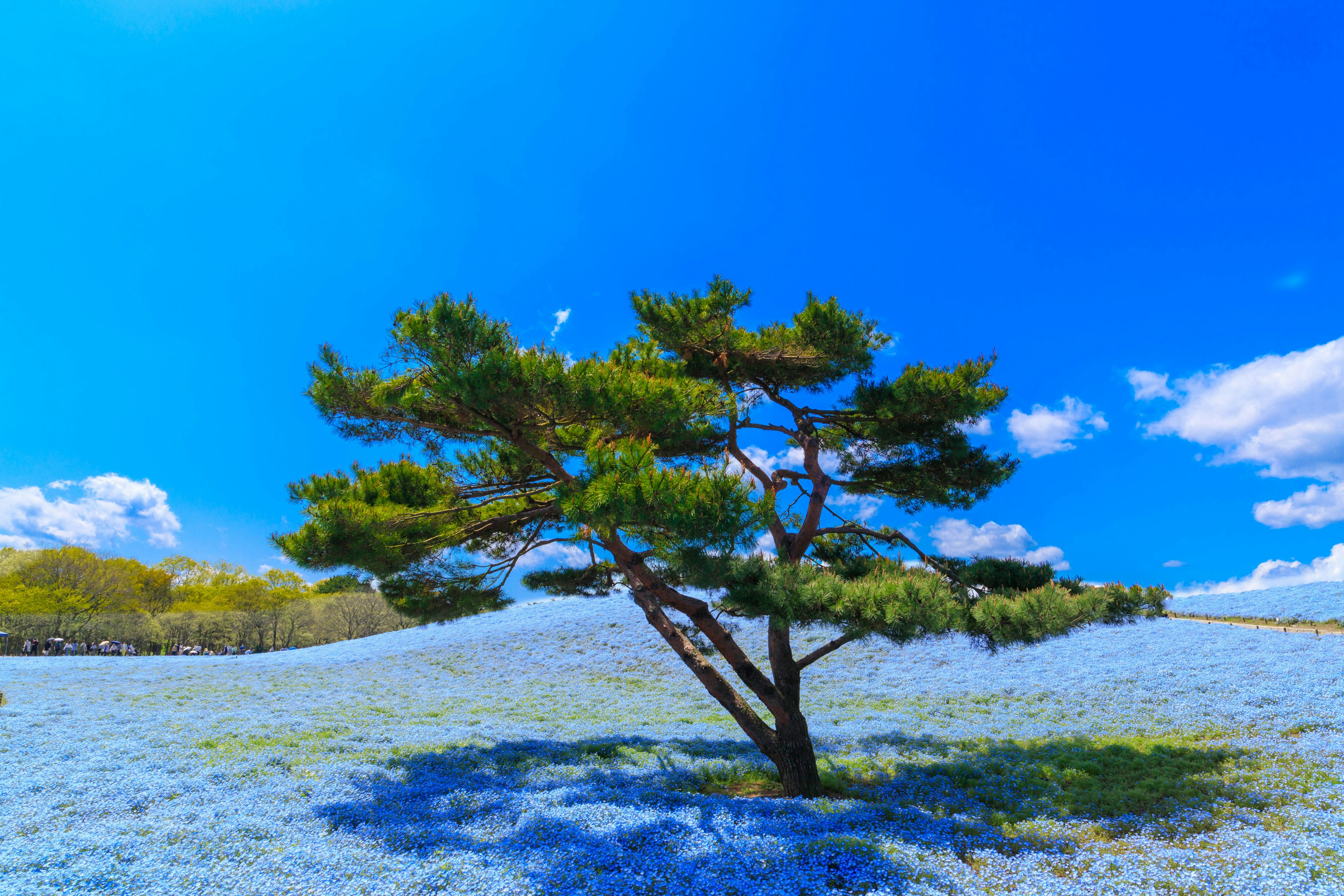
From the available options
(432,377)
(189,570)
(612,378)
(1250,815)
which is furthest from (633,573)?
(189,570)

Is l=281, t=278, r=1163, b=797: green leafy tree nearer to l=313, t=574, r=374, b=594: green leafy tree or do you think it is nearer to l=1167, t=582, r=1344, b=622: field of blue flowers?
l=313, t=574, r=374, b=594: green leafy tree

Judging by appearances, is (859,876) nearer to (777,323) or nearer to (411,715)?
(777,323)

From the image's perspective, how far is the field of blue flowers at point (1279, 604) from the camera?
16719mm

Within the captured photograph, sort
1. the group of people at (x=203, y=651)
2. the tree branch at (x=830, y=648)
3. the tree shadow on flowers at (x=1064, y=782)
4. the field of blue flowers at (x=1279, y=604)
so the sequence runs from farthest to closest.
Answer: the group of people at (x=203, y=651) < the field of blue flowers at (x=1279, y=604) < the tree branch at (x=830, y=648) < the tree shadow on flowers at (x=1064, y=782)

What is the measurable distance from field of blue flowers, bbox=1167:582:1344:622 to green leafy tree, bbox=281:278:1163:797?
13.5 m

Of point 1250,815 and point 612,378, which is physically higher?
point 612,378

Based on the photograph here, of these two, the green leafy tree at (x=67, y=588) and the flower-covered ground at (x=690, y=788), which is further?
the green leafy tree at (x=67, y=588)

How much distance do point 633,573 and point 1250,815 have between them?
6821 mm

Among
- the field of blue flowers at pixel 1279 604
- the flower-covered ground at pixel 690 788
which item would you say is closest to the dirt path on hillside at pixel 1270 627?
the field of blue flowers at pixel 1279 604

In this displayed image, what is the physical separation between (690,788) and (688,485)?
4.05 meters

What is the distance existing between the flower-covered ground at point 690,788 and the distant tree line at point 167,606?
18.0m

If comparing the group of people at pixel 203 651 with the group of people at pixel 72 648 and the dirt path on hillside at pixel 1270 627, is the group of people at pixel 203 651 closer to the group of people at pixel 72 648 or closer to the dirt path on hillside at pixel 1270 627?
the group of people at pixel 72 648

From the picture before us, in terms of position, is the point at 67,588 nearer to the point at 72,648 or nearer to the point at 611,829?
the point at 72,648

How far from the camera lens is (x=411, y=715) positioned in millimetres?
12016
